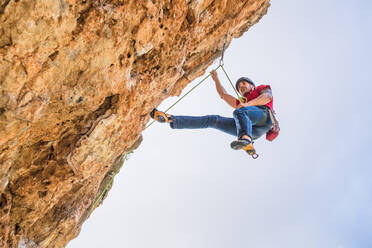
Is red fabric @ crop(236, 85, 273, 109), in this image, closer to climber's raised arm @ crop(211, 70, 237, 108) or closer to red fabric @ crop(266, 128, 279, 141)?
climber's raised arm @ crop(211, 70, 237, 108)

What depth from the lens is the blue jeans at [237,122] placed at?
5.09 metres

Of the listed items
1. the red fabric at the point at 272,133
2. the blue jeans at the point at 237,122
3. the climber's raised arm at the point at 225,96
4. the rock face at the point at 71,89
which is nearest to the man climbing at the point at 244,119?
the blue jeans at the point at 237,122

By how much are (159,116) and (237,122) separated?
1584 millimetres

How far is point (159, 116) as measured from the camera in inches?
217

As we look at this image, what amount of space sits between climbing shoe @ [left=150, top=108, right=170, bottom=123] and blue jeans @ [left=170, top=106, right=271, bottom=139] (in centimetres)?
15

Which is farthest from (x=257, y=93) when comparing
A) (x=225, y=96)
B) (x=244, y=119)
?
(x=244, y=119)

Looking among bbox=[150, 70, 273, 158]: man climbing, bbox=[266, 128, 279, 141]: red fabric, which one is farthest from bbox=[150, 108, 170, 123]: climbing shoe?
bbox=[266, 128, 279, 141]: red fabric

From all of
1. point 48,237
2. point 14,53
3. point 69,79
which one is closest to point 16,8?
point 14,53

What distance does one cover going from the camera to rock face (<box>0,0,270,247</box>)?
2.88 m

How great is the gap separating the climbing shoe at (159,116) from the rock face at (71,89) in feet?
0.69

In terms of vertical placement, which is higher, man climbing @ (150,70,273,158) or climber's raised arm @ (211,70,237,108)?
climber's raised arm @ (211,70,237,108)

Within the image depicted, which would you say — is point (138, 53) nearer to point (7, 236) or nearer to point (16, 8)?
point (16, 8)

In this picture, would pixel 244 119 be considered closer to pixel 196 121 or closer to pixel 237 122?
pixel 237 122

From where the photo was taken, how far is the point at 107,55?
367 cm
